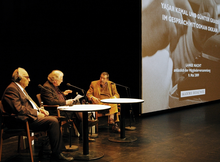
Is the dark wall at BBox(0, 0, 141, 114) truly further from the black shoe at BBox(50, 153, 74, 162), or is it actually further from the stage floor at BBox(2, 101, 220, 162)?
the black shoe at BBox(50, 153, 74, 162)

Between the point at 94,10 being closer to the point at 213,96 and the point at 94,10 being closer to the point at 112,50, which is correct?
the point at 112,50

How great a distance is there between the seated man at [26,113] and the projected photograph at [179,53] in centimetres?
351

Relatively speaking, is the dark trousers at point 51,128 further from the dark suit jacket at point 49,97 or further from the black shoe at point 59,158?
the dark suit jacket at point 49,97

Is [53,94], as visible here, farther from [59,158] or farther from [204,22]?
[204,22]

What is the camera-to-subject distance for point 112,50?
6.30 meters

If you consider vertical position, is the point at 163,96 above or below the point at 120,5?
below

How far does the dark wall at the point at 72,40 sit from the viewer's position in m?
4.35

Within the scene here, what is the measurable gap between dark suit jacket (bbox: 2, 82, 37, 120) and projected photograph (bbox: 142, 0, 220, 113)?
3.66 meters

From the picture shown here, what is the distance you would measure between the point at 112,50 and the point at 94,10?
1.03m

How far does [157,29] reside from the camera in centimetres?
655

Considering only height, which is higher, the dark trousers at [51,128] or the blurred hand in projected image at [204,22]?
the blurred hand in projected image at [204,22]

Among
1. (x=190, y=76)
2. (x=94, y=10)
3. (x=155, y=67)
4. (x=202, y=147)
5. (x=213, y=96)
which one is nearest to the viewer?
(x=202, y=147)

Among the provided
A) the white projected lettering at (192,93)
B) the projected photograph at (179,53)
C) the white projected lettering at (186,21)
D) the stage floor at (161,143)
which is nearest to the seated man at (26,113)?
the stage floor at (161,143)

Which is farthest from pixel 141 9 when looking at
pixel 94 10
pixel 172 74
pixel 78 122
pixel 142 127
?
pixel 78 122
